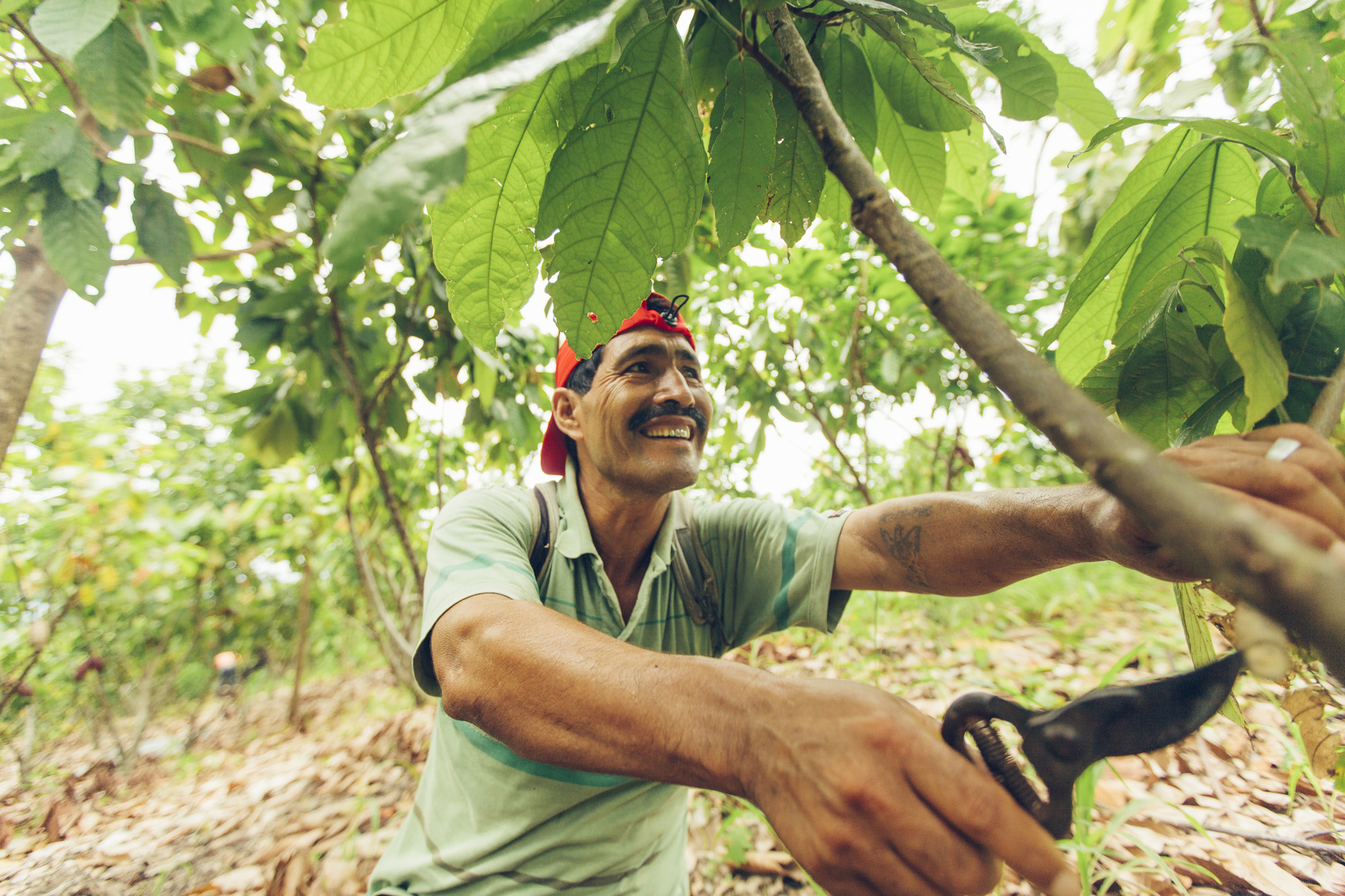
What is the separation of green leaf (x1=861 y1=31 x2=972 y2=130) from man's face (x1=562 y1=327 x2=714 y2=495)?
997 mm

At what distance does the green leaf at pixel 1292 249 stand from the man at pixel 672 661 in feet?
0.52

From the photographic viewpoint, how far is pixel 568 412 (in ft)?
6.15

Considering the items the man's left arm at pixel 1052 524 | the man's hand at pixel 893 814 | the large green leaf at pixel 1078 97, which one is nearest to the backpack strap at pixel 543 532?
the man's left arm at pixel 1052 524

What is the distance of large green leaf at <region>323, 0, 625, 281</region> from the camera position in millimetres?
284

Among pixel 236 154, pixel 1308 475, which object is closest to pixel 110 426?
pixel 236 154

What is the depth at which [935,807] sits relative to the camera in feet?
1.78

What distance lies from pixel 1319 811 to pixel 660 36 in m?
2.26

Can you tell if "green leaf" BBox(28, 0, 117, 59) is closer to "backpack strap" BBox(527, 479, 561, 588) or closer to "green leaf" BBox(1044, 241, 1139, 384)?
"backpack strap" BBox(527, 479, 561, 588)

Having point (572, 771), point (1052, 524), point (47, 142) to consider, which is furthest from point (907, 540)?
point (47, 142)

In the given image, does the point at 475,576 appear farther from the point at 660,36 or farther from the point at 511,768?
the point at 660,36

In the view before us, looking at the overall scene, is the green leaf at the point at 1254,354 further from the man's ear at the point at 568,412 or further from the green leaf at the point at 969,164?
the man's ear at the point at 568,412

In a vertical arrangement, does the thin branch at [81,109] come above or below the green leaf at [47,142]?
above

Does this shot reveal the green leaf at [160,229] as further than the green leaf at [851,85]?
Yes

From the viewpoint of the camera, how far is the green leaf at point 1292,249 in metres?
0.46
